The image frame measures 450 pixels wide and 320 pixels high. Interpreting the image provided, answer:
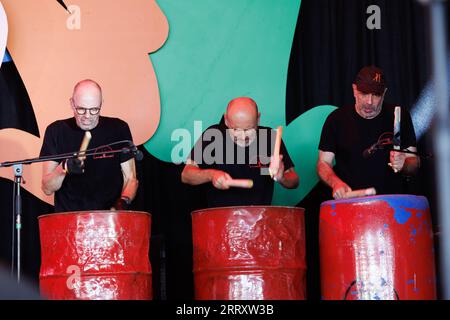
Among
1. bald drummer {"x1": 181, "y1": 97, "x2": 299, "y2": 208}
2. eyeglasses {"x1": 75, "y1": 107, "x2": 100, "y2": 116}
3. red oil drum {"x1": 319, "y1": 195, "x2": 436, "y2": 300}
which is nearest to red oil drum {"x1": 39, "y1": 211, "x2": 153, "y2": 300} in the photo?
bald drummer {"x1": 181, "y1": 97, "x2": 299, "y2": 208}

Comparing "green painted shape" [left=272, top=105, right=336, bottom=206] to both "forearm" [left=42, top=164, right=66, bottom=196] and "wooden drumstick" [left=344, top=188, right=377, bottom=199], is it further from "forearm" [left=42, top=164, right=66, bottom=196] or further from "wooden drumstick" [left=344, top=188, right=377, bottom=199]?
"forearm" [left=42, top=164, right=66, bottom=196]

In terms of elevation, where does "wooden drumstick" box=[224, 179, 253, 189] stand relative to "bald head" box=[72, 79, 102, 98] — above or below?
below

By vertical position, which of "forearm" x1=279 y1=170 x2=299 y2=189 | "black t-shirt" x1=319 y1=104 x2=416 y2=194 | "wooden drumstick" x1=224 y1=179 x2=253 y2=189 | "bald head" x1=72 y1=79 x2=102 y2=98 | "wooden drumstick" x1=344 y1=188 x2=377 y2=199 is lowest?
"wooden drumstick" x1=344 y1=188 x2=377 y2=199

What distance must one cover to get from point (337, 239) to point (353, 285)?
0.20 m

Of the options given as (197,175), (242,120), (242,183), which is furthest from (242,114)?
(242,183)

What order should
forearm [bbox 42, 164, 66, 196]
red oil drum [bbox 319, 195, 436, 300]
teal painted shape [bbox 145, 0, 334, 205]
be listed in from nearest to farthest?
red oil drum [bbox 319, 195, 436, 300]
forearm [bbox 42, 164, 66, 196]
teal painted shape [bbox 145, 0, 334, 205]

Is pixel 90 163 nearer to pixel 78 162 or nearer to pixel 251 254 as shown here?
pixel 78 162

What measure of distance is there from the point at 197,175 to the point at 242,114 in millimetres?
339

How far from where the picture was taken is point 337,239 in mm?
3109

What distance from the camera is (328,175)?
11.4 ft

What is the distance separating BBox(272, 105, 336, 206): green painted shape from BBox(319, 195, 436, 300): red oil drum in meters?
1.02

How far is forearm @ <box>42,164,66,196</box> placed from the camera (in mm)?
3367
